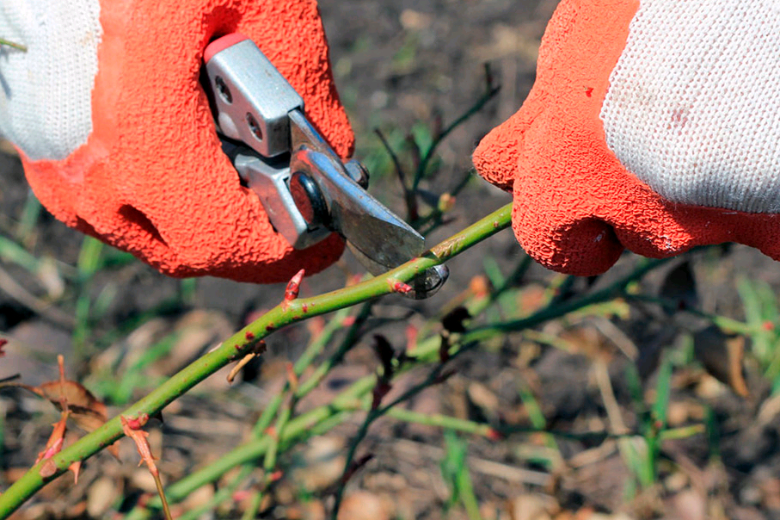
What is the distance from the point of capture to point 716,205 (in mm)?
669

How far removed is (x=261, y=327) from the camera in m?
0.76

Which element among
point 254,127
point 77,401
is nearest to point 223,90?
point 254,127

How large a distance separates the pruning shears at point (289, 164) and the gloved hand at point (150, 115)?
25mm

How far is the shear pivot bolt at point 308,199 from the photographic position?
0.80 metres

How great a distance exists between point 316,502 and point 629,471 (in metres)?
0.69

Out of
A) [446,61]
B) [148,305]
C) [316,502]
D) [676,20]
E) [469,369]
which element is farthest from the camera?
[446,61]

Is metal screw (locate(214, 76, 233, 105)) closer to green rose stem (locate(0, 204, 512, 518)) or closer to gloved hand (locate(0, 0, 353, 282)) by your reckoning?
gloved hand (locate(0, 0, 353, 282))

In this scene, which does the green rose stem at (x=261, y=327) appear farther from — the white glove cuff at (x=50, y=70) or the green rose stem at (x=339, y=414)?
the green rose stem at (x=339, y=414)

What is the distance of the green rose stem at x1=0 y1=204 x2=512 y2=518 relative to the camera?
71 cm

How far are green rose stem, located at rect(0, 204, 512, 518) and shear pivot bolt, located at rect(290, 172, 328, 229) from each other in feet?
0.32

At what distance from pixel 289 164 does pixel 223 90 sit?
108mm

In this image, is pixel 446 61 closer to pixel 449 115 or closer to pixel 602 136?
pixel 449 115

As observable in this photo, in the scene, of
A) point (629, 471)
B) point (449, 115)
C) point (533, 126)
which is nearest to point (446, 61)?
point (449, 115)

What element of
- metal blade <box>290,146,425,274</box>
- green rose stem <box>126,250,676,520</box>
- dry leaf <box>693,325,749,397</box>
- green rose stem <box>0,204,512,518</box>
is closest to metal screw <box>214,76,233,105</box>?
metal blade <box>290,146,425,274</box>
